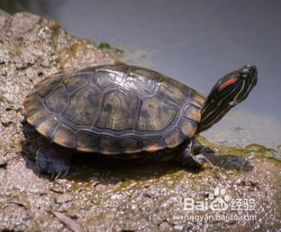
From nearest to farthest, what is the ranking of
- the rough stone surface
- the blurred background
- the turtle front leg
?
the rough stone surface → the turtle front leg → the blurred background

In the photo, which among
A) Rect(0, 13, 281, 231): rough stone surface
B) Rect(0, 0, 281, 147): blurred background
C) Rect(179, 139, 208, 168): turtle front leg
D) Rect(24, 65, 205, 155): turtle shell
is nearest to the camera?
Rect(0, 13, 281, 231): rough stone surface

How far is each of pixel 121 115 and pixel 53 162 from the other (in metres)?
0.63

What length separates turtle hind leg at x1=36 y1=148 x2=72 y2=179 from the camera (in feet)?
13.4

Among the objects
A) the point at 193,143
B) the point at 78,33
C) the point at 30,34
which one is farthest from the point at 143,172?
the point at 78,33

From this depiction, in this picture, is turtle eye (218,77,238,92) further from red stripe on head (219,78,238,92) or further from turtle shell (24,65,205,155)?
turtle shell (24,65,205,155)

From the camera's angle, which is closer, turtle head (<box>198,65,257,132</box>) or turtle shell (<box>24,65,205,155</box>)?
turtle shell (<box>24,65,205,155</box>)

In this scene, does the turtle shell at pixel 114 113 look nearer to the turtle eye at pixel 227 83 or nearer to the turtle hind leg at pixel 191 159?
the turtle hind leg at pixel 191 159

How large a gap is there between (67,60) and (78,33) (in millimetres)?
1690

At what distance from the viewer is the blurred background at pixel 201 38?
5.82 m

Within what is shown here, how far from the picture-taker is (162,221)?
3.74 metres

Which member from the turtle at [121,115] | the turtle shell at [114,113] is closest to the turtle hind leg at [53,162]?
the turtle at [121,115]

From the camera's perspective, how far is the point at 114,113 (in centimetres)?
405

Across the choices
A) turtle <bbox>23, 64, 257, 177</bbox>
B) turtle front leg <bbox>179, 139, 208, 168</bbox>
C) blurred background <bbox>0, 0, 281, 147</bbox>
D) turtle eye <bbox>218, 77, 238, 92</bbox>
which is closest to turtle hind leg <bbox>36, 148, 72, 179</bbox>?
turtle <bbox>23, 64, 257, 177</bbox>

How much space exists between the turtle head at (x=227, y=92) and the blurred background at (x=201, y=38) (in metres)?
1.16
